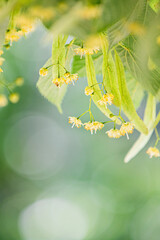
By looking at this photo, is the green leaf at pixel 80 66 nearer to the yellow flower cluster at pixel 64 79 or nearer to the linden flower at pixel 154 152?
the yellow flower cluster at pixel 64 79

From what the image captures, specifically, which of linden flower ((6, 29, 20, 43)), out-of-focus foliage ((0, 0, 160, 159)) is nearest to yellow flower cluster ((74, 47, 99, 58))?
out-of-focus foliage ((0, 0, 160, 159))

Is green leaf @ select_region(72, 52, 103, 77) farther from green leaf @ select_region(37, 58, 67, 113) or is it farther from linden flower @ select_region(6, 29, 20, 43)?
linden flower @ select_region(6, 29, 20, 43)

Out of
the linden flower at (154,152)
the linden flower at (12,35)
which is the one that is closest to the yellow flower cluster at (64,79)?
the linden flower at (12,35)

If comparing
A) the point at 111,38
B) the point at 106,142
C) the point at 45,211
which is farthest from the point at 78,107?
the point at 111,38

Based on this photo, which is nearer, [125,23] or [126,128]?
[125,23]

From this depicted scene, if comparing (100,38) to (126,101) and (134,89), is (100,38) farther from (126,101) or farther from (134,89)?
(134,89)

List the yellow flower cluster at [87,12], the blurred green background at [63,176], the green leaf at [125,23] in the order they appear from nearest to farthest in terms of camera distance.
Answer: the yellow flower cluster at [87,12], the green leaf at [125,23], the blurred green background at [63,176]

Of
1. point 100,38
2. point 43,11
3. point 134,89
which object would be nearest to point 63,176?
point 134,89

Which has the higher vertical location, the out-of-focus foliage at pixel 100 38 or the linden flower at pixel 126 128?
the out-of-focus foliage at pixel 100 38
